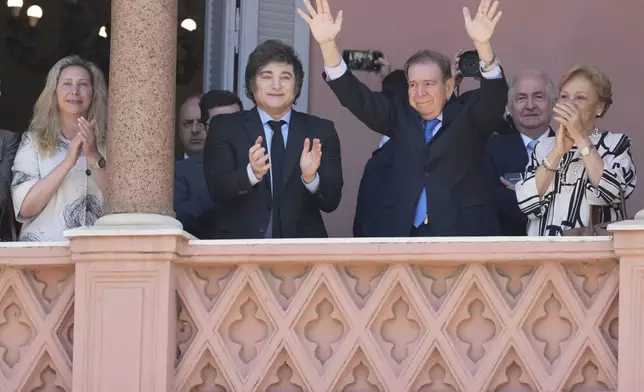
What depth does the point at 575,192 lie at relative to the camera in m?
9.48

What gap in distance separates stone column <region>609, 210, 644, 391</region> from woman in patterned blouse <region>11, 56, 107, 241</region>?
109 inches

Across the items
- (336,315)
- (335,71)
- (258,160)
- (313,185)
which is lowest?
(336,315)

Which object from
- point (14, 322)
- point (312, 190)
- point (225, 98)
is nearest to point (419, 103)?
point (312, 190)

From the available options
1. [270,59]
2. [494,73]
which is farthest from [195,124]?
[494,73]

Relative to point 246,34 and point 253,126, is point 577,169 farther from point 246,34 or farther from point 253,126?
point 246,34

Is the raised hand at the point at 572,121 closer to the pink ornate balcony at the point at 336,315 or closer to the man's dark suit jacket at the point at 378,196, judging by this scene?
the man's dark suit jacket at the point at 378,196

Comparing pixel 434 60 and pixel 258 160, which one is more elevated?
pixel 434 60

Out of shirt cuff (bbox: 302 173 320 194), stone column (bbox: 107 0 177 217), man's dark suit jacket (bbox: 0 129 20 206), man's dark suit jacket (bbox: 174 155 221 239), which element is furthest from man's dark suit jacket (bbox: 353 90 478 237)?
man's dark suit jacket (bbox: 0 129 20 206)

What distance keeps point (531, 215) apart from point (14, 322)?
267 centimetres

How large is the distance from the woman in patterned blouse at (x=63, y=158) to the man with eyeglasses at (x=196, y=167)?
0.52 metres

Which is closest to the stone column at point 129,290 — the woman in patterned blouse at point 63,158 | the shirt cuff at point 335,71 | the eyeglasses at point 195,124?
the woman in patterned blouse at point 63,158

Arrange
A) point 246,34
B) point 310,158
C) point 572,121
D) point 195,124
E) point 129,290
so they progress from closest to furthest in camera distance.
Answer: point 129,290 → point 572,121 → point 310,158 → point 195,124 → point 246,34

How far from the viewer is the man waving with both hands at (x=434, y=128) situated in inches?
373

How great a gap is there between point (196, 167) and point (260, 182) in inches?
35.8
